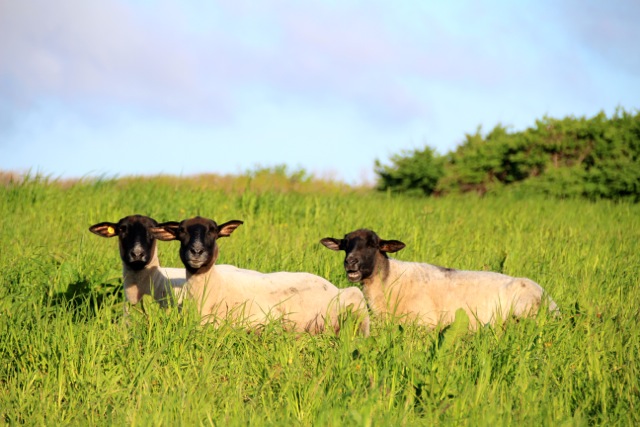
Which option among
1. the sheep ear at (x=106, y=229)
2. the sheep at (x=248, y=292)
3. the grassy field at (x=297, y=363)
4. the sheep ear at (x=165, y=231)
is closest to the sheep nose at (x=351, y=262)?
the sheep at (x=248, y=292)

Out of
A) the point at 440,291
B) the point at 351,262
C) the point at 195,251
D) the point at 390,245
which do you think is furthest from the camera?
the point at 440,291

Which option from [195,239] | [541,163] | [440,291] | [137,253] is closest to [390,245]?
[440,291]

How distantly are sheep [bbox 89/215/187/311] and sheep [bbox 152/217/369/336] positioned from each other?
6.1 inches

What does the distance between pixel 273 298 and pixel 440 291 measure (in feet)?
6.54

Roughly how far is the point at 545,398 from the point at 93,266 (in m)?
5.44

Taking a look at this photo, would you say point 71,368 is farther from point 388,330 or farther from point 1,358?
point 388,330

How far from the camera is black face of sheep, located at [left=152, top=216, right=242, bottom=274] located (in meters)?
6.75

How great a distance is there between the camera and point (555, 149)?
27078mm

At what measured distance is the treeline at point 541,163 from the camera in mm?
25031

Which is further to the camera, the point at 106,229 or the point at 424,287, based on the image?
the point at 424,287

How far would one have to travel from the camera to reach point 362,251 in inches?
309

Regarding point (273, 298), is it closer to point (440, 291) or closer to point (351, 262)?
point (351, 262)

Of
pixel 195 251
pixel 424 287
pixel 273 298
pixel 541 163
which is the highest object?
pixel 541 163

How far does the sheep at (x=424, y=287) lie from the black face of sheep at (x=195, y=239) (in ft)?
4.76
